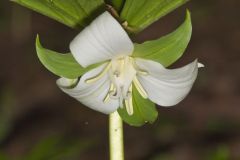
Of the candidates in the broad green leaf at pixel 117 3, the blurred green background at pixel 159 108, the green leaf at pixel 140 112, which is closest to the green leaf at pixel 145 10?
the broad green leaf at pixel 117 3

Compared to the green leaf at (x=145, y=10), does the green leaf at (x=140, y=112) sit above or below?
below

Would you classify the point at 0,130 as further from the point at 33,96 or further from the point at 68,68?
the point at 68,68

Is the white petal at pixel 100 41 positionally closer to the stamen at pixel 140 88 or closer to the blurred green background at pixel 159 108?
the stamen at pixel 140 88

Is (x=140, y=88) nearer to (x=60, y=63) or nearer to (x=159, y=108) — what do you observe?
(x=60, y=63)

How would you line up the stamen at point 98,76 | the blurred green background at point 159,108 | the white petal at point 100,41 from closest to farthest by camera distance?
the white petal at point 100,41, the stamen at point 98,76, the blurred green background at point 159,108

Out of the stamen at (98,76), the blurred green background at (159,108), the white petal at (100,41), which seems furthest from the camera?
the blurred green background at (159,108)

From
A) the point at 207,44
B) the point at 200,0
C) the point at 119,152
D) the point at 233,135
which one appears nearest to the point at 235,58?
the point at 207,44
